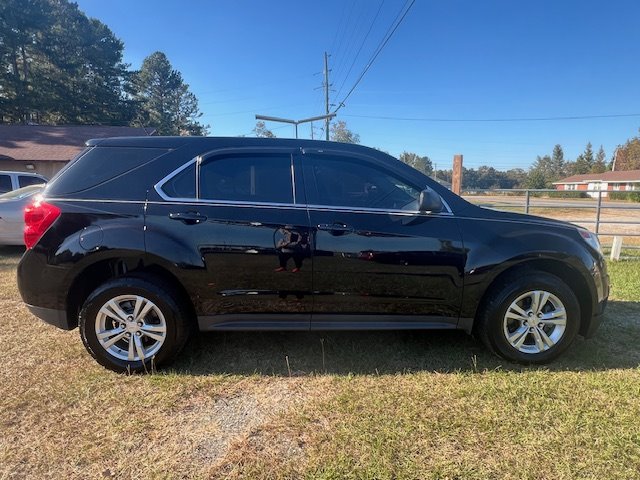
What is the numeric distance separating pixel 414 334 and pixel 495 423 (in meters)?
1.36

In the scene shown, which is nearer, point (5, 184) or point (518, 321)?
point (518, 321)

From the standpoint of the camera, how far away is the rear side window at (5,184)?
8.62 metres

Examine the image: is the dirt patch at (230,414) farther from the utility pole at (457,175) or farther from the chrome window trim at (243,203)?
the utility pole at (457,175)

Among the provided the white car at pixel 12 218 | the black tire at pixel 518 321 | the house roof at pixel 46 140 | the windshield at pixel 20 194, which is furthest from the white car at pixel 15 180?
the house roof at pixel 46 140

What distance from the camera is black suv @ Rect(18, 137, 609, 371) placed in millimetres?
2887

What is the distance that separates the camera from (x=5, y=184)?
340 inches

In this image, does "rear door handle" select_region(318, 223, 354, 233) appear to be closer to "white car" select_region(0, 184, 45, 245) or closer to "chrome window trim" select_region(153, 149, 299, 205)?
"chrome window trim" select_region(153, 149, 299, 205)

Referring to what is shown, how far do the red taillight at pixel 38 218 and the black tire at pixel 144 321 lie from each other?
1.93 ft

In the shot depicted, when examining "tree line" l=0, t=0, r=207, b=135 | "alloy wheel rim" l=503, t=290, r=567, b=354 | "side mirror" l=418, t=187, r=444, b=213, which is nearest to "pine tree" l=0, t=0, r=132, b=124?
"tree line" l=0, t=0, r=207, b=135

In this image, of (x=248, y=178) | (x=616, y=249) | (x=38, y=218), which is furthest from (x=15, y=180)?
(x=616, y=249)

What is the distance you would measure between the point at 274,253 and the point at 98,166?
154cm

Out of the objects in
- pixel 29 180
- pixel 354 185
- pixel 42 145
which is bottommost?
pixel 354 185

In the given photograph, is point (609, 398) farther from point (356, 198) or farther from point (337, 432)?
point (356, 198)

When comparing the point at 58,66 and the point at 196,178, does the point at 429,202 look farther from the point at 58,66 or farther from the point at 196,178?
the point at 58,66
